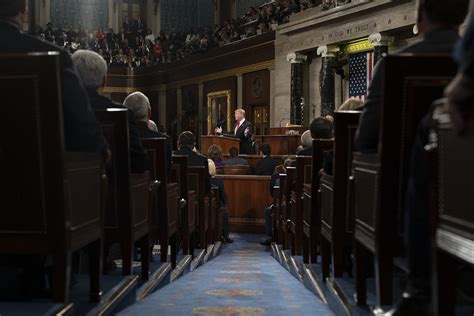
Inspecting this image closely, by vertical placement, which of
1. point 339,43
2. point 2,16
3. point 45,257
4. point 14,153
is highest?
point 339,43

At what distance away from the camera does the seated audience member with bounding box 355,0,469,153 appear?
2.74 metres

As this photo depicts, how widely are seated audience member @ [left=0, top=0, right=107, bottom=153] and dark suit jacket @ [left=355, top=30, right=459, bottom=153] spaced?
3.92ft

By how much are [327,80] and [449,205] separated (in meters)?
13.7

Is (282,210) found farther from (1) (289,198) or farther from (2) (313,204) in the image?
(2) (313,204)

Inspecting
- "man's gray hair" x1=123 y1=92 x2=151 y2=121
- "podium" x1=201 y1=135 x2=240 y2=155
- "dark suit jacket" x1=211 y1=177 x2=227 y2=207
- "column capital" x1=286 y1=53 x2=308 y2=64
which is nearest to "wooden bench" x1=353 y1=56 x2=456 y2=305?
"man's gray hair" x1=123 y1=92 x2=151 y2=121

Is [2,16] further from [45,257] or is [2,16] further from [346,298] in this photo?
[346,298]

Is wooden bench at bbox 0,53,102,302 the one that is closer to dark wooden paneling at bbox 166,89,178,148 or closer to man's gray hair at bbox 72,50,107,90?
man's gray hair at bbox 72,50,107,90

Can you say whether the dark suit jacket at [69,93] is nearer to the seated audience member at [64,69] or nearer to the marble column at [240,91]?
the seated audience member at [64,69]

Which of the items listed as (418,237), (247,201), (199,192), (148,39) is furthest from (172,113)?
(418,237)

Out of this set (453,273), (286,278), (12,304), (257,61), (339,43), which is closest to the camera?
(453,273)

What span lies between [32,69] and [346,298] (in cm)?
184

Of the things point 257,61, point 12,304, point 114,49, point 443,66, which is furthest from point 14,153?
point 114,49

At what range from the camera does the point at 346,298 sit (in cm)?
344

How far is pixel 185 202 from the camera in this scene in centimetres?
A: 643
